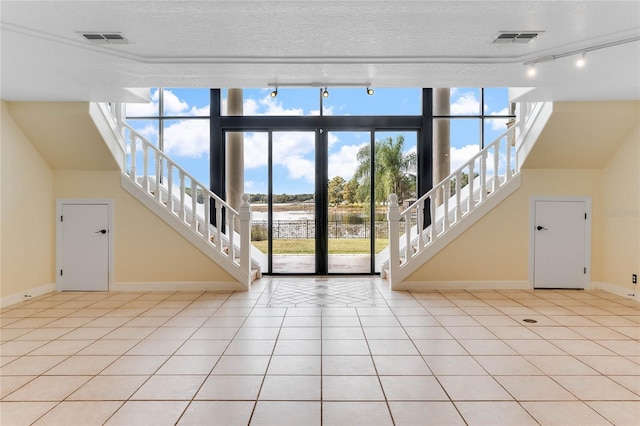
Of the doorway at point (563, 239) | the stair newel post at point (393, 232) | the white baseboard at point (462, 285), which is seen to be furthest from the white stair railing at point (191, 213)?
the doorway at point (563, 239)

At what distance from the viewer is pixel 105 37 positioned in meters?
3.19

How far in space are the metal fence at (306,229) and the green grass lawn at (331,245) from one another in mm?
74

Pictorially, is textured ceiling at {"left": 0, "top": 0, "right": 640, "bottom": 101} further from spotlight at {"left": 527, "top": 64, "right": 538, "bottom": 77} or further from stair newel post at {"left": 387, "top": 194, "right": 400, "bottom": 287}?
stair newel post at {"left": 387, "top": 194, "right": 400, "bottom": 287}

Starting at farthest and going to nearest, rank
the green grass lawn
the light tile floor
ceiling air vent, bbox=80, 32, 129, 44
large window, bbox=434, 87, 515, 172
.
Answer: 1. large window, bbox=434, 87, 515, 172
2. the green grass lawn
3. ceiling air vent, bbox=80, 32, 129, 44
4. the light tile floor

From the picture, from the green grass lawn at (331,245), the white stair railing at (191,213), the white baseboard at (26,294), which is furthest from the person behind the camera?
the green grass lawn at (331,245)

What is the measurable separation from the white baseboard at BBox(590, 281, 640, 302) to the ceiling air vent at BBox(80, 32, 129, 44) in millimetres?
6904

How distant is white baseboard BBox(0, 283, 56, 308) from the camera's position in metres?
4.98

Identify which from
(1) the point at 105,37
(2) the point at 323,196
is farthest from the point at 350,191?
(1) the point at 105,37

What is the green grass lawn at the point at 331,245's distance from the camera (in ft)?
23.2

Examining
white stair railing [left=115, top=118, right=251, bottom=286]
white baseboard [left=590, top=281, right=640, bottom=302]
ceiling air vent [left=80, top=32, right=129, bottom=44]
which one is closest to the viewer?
ceiling air vent [left=80, top=32, right=129, bottom=44]

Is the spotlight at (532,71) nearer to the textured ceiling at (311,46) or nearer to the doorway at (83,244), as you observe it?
the textured ceiling at (311,46)

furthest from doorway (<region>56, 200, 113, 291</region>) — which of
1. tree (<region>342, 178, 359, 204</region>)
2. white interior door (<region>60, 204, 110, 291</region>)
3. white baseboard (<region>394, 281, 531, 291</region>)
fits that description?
white baseboard (<region>394, 281, 531, 291</region>)

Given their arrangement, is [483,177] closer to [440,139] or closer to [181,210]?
[440,139]

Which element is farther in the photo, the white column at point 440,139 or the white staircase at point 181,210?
the white column at point 440,139
